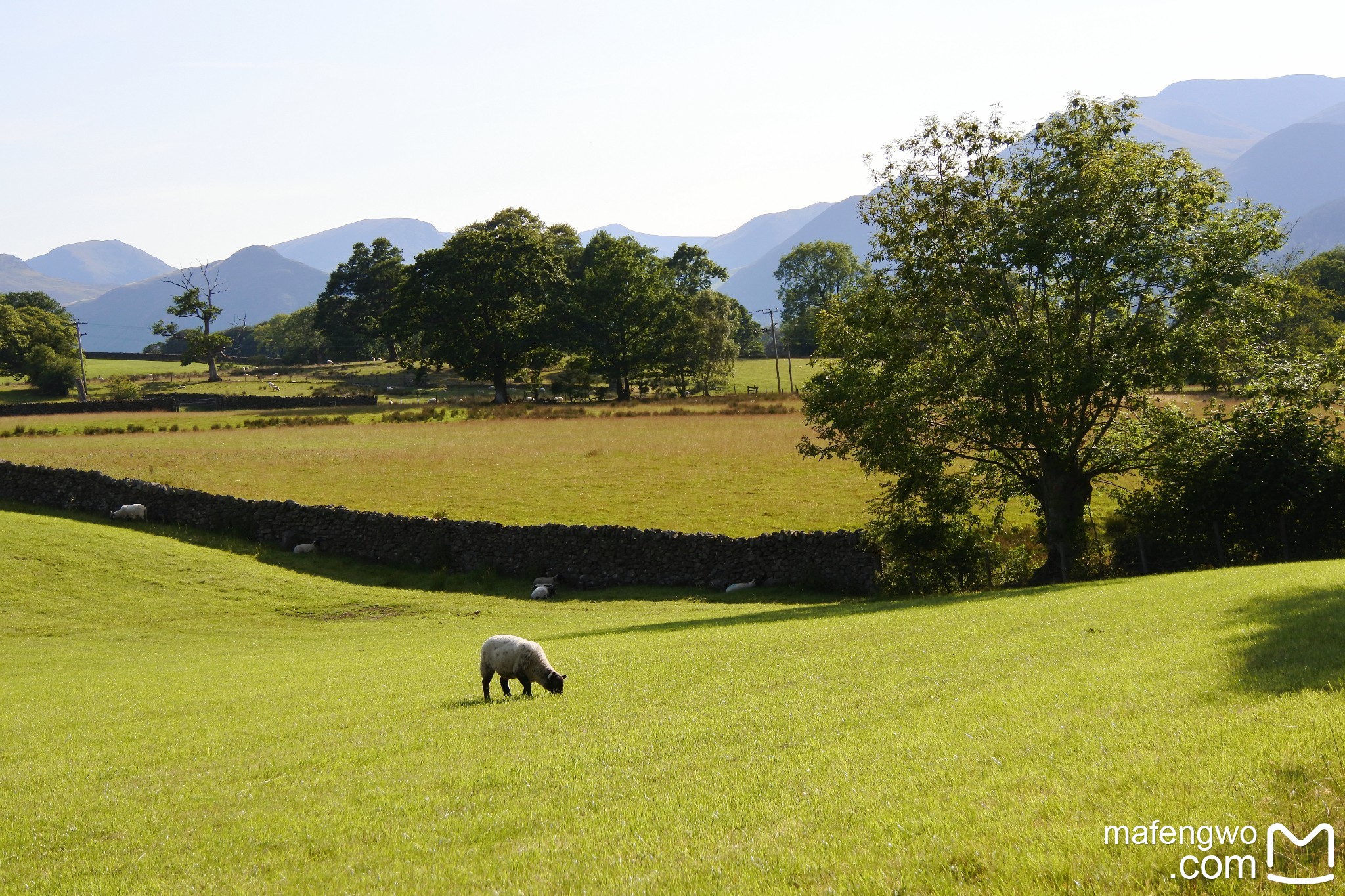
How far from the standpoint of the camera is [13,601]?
3022cm

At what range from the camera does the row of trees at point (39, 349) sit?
102 metres

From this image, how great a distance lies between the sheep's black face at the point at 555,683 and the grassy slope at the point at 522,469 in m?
23.6

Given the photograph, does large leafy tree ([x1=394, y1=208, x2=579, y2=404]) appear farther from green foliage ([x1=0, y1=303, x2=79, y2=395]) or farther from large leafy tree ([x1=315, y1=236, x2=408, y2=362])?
green foliage ([x1=0, y1=303, x2=79, y2=395])

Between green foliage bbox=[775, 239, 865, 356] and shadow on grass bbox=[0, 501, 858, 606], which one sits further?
green foliage bbox=[775, 239, 865, 356]

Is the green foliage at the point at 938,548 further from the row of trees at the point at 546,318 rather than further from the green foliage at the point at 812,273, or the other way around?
the green foliage at the point at 812,273

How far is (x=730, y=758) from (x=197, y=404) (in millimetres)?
92855

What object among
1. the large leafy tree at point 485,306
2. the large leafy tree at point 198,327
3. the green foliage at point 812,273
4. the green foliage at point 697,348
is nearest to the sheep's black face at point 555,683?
the large leafy tree at point 485,306

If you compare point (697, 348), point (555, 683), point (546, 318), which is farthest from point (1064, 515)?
point (697, 348)

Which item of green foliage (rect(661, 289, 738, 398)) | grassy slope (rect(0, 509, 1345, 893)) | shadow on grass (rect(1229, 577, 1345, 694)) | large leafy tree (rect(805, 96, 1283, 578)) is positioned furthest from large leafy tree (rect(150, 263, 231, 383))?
shadow on grass (rect(1229, 577, 1345, 694))

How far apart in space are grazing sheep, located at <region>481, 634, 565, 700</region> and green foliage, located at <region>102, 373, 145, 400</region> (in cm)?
9580

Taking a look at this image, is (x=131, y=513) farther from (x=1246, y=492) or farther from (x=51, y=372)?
(x=51, y=372)

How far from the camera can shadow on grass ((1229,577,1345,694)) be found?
9.00 metres

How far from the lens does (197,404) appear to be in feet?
291

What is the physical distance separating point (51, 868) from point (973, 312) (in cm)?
2911
